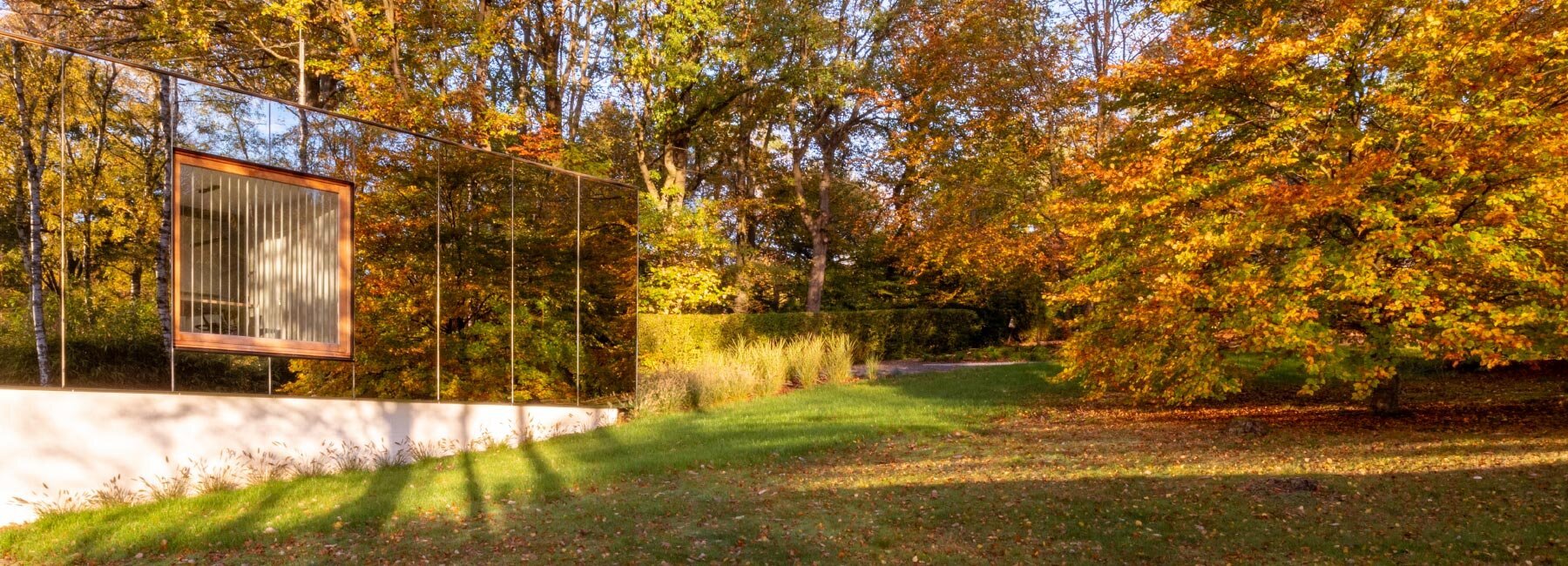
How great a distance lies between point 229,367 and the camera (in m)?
7.25

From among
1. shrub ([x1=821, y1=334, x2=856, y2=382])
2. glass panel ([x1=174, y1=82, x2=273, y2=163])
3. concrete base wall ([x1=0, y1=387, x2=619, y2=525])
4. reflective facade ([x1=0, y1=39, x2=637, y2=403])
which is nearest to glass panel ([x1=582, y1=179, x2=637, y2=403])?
reflective facade ([x1=0, y1=39, x2=637, y2=403])

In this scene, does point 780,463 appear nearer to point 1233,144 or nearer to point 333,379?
point 333,379

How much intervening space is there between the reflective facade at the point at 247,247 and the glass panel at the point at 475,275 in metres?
0.02

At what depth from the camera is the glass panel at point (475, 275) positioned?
9.15 meters

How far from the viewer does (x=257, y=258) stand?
24.2 feet

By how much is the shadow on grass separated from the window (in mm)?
1206

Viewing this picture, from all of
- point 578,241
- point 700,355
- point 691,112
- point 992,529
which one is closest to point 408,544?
point 992,529

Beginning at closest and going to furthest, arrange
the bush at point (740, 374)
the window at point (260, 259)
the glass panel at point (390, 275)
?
the window at point (260, 259) < the glass panel at point (390, 275) < the bush at point (740, 374)

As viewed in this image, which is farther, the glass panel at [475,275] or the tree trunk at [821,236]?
the tree trunk at [821,236]

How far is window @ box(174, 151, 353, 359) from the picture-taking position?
701 cm

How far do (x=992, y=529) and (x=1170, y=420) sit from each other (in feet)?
19.3

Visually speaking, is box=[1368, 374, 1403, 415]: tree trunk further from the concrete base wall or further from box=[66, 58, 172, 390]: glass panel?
box=[66, 58, 172, 390]: glass panel

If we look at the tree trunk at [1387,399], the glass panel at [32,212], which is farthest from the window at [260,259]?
the tree trunk at [1387,399]

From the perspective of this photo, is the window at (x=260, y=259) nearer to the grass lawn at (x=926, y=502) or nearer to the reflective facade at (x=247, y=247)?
the reflective facade at (x=247, y=247)
